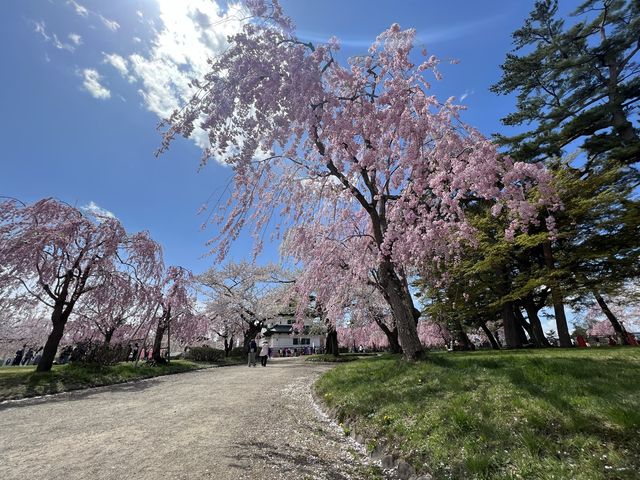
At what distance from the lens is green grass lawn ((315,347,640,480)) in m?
3.32

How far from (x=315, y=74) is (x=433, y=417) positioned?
21.8 feet

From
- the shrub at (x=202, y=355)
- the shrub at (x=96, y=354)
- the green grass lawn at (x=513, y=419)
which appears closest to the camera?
the green grass lawn at (x=513, y=419)

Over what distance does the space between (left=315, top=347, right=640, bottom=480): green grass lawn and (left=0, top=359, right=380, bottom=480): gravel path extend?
2.82 ft

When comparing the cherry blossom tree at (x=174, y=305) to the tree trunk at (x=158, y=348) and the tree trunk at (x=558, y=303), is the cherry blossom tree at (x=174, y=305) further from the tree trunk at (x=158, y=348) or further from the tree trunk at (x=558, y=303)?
the tree trunk at (x=558, y=303)

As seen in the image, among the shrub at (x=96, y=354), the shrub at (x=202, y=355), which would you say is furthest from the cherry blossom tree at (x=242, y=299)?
the shrub at (x=96, y=354)

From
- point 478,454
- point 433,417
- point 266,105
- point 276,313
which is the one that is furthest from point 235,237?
point 276,313

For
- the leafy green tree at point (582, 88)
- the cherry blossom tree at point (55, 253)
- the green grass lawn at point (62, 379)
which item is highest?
the leafy green tree at point (582, 88)

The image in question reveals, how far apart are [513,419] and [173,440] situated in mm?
5077

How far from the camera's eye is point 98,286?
15.1 metres

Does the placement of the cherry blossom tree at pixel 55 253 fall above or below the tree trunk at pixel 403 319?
above

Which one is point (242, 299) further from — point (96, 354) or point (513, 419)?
point (513, 419)

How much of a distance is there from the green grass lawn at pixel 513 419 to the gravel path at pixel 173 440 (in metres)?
0.86

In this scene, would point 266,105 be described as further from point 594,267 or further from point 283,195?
point 594,267

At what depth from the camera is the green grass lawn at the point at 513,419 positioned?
3.32 m
